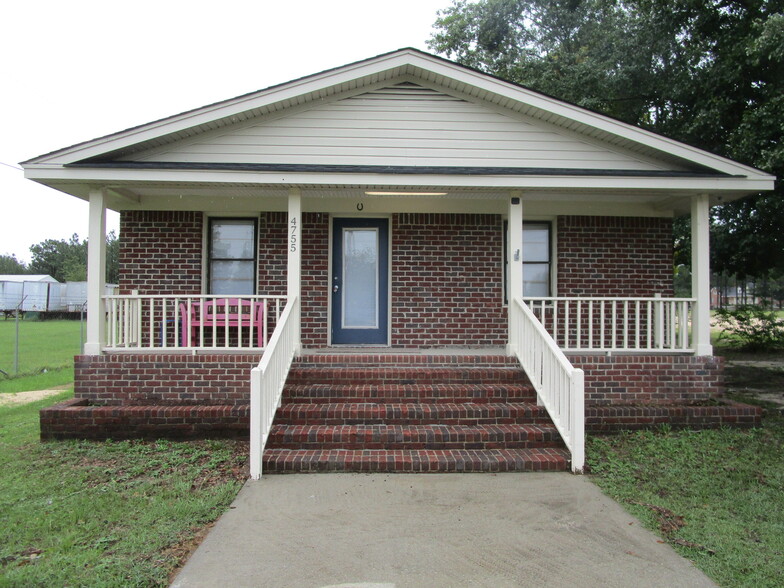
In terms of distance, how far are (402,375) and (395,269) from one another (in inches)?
92.0

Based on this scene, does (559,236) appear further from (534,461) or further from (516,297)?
(534,461)

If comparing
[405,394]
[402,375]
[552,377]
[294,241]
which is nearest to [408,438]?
[405,394]

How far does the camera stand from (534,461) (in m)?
5.45

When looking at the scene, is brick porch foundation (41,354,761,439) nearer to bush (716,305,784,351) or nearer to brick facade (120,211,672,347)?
brick facade (120,211,672,347)

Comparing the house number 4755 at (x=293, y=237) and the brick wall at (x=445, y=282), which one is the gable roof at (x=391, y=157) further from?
the brick wall at (x=445, y=282)

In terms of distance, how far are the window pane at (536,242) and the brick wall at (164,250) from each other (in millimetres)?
5114

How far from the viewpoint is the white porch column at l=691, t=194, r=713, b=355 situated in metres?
7.45

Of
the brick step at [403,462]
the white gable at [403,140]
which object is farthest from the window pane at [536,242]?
the brick step at [403,462]

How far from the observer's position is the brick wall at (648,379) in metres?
7.23

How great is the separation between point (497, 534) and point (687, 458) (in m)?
2.81

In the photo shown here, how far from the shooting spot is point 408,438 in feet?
19.0

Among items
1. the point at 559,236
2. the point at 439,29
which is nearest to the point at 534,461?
the point at 559,236

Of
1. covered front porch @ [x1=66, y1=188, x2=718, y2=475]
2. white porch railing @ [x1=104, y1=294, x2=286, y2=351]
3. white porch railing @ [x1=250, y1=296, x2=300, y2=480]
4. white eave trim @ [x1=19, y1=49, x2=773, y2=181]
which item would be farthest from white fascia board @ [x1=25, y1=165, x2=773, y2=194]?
white porch railing @ [x1=250, y1=296, x2=300, y2=480]

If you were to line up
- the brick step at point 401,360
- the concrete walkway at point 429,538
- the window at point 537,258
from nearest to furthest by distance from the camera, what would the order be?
the concrete walkway at point 429,538 < the brick step at point 401,360 < the window at point 537,258
